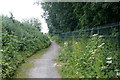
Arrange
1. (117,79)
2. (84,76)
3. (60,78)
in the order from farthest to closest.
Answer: (60,78) → (84,76) → (117,79)

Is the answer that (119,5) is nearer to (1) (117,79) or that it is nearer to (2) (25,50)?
(1) (117,79)

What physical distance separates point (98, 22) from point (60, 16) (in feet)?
28.6

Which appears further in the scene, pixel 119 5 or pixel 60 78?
pixel 119 5


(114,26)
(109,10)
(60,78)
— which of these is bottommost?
(60,78)

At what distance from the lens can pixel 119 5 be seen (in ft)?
17.4

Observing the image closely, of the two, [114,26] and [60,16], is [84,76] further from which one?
[60,16]

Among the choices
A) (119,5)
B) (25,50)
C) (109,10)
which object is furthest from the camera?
(25,50)

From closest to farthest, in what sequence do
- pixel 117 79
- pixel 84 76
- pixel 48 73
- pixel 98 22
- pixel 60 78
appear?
pixel 117 79 < pixel 84 76 < pixel 60 78 < pixel 48 73 < pixel 98 22

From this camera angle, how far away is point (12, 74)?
426 cm

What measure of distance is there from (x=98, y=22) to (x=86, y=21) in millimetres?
1114

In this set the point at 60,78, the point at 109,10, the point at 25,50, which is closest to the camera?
the point at 60,78

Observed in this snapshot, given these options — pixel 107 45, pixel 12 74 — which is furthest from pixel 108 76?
pixel 12 74

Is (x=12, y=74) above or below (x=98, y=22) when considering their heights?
below

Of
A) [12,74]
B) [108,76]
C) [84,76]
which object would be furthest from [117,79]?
[12,74]
